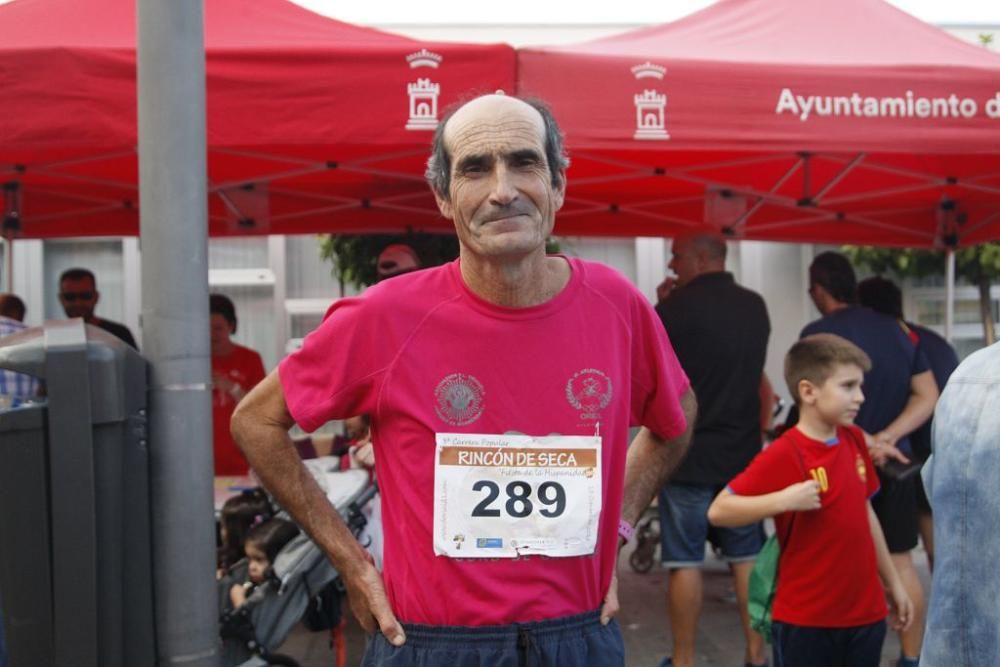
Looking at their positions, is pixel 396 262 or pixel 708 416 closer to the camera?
pixel 708 416

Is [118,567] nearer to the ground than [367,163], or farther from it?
nearer to the ground

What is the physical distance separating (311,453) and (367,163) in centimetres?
159

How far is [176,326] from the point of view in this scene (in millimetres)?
2566

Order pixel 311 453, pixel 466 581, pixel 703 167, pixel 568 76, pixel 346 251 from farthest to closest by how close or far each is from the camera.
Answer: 1. pixel 346 251
2. pixel 703 167
3. pixel 311 453
4. pixel 568 76
5. pixel 466 581

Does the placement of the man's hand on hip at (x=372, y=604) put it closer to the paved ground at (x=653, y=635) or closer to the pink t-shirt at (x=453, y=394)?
the pink t-shirt at (x=453, y=394)

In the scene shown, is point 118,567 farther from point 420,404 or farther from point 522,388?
point 522,388

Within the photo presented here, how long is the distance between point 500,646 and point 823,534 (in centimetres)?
196

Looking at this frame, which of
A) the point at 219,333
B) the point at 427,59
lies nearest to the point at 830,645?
the point at 427,59

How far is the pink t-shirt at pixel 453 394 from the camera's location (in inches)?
81.0

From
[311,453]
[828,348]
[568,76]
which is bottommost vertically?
[311,453]

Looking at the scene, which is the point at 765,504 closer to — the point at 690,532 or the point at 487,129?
the point at 690,532

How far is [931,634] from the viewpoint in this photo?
5.74 ft

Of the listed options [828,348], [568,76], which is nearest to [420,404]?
[828,348]

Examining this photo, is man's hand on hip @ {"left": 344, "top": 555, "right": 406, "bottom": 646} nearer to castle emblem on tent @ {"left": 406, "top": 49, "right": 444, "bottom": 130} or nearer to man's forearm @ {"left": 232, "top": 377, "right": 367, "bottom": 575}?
man's forearm @ {"left": 232, "top": 377, "right": 367, "bottom": 575}
